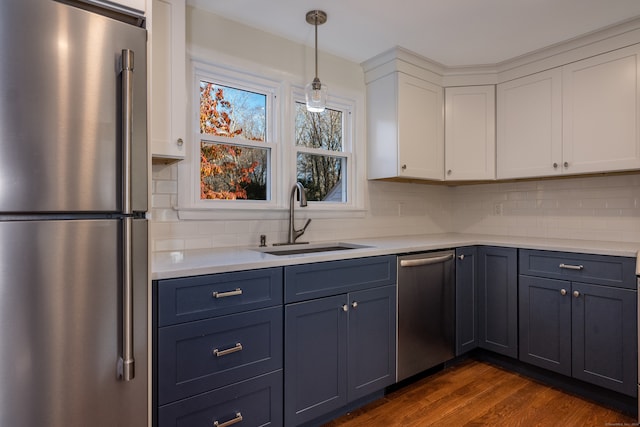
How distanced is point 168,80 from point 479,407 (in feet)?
8.12

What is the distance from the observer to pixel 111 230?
1177mm

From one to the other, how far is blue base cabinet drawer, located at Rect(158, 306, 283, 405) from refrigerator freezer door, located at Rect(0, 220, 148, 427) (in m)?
0.17

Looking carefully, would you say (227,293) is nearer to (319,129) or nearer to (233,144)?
(233,144)

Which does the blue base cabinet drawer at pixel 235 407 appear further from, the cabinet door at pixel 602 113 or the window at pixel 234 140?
the cabinet door at pixel 602 113

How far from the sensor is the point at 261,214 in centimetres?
245

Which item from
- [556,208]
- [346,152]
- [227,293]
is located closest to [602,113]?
[556,208]

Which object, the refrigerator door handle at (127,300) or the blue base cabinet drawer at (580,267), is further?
the blue base cabinet drawer at (580,267)

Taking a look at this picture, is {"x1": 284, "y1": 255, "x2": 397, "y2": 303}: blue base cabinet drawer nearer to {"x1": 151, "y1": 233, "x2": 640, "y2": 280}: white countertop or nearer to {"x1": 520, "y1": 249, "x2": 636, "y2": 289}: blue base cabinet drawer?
{"x1": 151, "y1": 233, "x2": 640, "y2": 280}: white countertop

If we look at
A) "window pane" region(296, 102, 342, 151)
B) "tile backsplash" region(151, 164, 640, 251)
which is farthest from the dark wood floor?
"window pane" region(296, 102, 342, 151)

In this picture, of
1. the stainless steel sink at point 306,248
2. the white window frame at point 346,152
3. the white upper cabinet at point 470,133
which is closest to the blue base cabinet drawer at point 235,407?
the stainless steel sink at point 306,248

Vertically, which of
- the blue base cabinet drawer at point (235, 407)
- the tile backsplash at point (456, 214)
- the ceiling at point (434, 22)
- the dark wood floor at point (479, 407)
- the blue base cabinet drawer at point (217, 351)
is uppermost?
the ceiling at point (434, 22)

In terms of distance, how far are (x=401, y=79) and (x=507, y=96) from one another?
917 mm

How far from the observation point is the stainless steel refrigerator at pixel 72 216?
1.03 meters

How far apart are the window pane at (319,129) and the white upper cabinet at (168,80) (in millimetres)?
988
